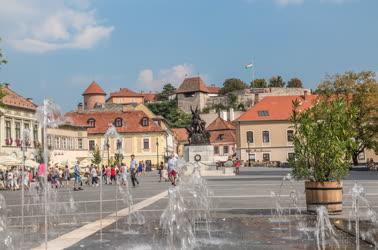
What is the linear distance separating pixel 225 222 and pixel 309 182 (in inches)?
103

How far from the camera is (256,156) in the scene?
91.3 meters

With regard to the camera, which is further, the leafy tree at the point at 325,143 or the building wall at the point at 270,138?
the building wall at the point at 270,138

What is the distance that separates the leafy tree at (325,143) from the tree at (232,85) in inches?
5726

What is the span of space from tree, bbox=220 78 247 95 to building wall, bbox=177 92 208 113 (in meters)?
10.1

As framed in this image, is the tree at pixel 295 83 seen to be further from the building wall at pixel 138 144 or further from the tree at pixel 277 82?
the building wall at pixel 138 144

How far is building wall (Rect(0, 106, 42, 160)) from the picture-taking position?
57719mm

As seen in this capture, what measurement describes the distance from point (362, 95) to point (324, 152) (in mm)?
45474

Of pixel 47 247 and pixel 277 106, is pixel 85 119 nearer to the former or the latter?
pixel 277 106

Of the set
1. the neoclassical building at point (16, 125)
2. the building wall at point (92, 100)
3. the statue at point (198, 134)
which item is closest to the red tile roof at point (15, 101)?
the neoclassical building at point (16, 125)

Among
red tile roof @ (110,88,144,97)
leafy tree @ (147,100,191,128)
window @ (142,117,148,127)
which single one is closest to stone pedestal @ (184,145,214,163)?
window @ (142,117,148,127)

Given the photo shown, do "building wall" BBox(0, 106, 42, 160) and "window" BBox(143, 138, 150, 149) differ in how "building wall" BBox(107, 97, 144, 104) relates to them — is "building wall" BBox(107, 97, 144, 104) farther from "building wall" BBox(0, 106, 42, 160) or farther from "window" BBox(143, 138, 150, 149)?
"building wall" BBox(0, 106, 42, 160)

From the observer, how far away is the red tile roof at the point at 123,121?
8500 centimetres

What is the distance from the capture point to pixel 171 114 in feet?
472

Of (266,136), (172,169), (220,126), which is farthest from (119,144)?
(172,169)
